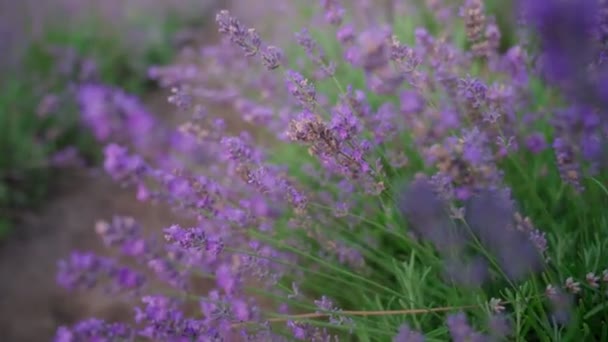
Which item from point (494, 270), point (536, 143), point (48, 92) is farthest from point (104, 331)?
point (48, 92)

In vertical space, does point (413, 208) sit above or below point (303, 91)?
below

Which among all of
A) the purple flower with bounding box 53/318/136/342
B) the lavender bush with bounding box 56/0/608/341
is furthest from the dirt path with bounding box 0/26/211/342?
the purple flower with bounding box 53/318/136/342

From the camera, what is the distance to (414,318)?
154 cm

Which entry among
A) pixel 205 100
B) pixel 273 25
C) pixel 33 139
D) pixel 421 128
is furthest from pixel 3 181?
pixel 421 128

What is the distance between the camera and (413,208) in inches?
54.3

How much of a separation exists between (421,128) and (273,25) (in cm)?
246

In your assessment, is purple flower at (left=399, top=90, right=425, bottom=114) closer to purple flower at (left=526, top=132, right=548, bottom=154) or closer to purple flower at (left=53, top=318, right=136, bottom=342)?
purple flower at (left=526, top=132, right=548, bottom=154)

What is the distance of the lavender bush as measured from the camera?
1310 millimetres

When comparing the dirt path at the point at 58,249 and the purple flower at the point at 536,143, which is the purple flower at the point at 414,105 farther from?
the dirt path at the point at 58,249

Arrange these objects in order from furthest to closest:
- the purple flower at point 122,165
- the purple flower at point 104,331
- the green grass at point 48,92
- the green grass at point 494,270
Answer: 1. the green grass at point 48,92
2. the purple flower at point 122,165
3. the purple flower at point 104,331
4. the green grass at point 494,270

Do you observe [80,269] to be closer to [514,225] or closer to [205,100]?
[514,225]

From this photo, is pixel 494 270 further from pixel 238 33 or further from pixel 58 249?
pixel 58 249

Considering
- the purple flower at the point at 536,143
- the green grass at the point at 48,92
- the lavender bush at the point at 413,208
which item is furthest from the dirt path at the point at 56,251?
the purple flower at the point at 536,143

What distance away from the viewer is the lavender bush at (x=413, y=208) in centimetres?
131
